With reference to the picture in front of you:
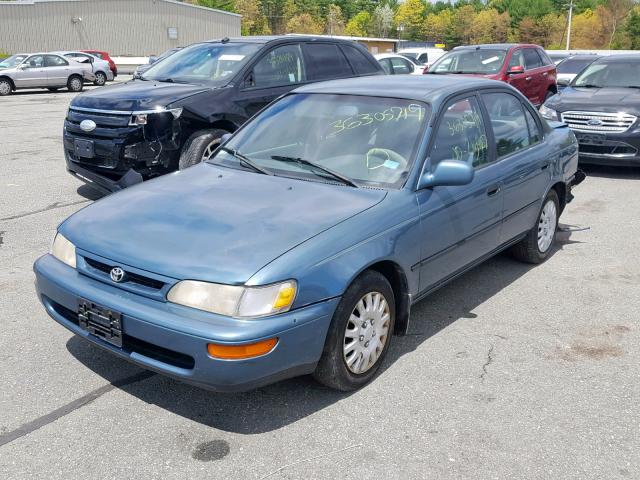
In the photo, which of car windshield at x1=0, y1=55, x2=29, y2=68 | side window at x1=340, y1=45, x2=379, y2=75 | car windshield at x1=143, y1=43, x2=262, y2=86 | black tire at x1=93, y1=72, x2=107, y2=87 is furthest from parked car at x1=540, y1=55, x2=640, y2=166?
black tire at x1=93, y1=72, x2=107, y2=87

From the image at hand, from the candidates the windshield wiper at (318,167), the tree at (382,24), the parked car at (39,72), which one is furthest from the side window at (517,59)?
the tree at (382,24)

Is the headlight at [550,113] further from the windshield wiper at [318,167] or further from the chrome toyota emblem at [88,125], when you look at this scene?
the windshield wiper at [318,167]

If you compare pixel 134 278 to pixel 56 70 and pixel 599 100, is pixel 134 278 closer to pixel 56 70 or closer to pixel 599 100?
pixel 599 100

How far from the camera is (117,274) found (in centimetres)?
325

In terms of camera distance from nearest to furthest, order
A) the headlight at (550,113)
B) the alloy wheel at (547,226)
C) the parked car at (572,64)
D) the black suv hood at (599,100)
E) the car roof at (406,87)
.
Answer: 1. the car roof at (406,87)
2. the alloy wheel at (547,226)
3. the black suv hood at (599,100)
4. the headlight at (550,113)
5. the parked car at (572,64)

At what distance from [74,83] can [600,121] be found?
21.1 meters

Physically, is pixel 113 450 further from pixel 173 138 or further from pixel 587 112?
pixel 587 112

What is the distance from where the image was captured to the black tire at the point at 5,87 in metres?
22.7

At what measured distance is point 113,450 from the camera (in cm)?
304

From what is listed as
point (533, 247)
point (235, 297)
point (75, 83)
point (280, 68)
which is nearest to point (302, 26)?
point (75, 83)

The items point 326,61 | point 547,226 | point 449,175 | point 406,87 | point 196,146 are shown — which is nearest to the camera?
point 449,175

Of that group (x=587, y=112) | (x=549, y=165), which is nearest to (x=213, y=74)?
(x=549, y=165)

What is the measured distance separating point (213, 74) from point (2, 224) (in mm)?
2873

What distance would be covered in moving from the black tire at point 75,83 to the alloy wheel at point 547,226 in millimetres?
22896
